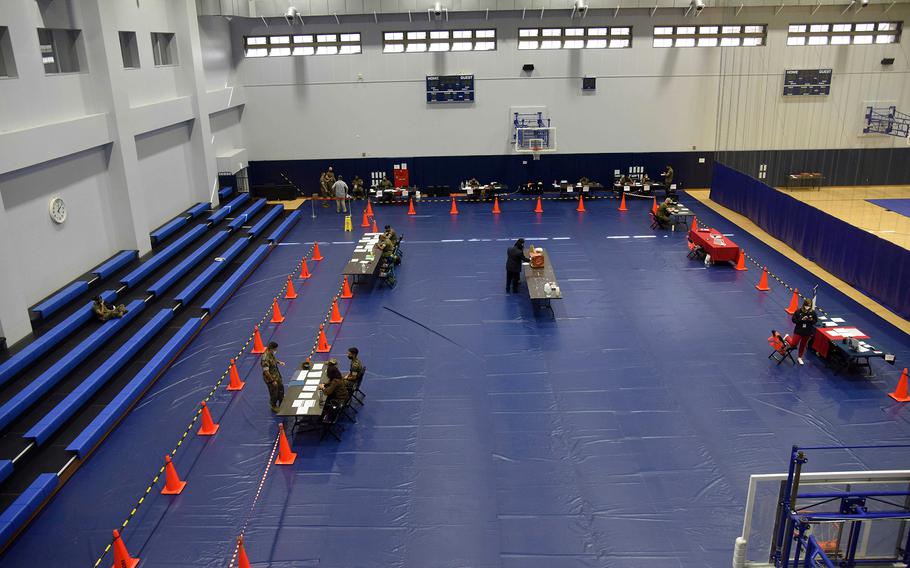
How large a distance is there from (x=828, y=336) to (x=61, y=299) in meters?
17.1

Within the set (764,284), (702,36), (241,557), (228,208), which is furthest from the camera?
(702,36)

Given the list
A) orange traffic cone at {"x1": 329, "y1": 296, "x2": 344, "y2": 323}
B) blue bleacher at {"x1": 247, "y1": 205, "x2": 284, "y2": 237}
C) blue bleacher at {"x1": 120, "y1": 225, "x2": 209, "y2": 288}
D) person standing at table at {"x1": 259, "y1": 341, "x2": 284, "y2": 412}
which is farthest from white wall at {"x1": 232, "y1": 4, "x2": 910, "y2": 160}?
person standing at table at {"x1": 259, "y1": 341, "x2": 284, "y2": 412}

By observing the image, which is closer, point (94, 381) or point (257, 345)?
point (94, 381)

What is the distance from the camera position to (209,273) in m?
18.8

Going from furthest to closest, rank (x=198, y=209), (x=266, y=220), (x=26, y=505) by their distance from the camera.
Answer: (x=266, y=220)
(x=198, y=209)
(x=26, y=505)

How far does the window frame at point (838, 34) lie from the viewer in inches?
1085

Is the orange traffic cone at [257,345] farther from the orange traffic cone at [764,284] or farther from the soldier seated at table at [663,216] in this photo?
the soldier seated at table at [663,216]

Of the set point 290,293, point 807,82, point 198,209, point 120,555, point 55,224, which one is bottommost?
point 120,555

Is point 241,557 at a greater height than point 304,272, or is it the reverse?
point 304,272

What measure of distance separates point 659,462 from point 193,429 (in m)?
8.43

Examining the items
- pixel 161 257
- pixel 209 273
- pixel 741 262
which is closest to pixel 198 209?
pixel 161 257

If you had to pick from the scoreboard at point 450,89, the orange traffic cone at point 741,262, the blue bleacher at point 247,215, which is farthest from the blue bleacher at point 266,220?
the orange traffic cone at point 741,262

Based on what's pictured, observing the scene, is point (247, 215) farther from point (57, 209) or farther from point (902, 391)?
point (902, 391)

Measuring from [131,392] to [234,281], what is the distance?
6.41 meters
